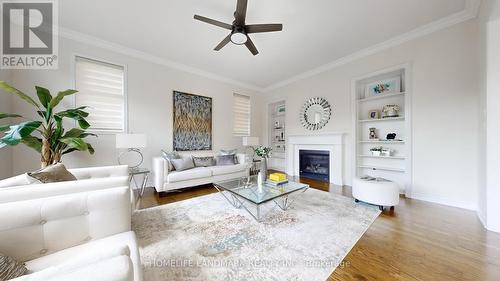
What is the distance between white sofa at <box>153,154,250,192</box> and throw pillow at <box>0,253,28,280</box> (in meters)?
2.44

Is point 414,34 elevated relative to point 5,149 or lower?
elevated

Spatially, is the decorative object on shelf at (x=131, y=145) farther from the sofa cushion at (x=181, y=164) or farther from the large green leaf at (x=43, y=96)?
the large green leaf at (x=43, y=96)

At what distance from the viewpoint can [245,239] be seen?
1.81 metres

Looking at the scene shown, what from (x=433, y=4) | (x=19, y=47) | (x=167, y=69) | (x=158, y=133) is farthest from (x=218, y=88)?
(x=433, y=4)

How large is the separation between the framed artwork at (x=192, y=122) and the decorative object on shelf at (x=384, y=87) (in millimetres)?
3836

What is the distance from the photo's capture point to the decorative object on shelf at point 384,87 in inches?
133

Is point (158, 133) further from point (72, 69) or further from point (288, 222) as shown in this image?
point (288, 222)

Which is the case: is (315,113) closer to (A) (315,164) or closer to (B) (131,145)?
(A) (315,164)

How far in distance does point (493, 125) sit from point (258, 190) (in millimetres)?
2832

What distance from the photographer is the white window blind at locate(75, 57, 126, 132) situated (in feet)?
10.4

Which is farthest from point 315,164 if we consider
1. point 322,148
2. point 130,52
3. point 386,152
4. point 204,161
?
point 130,52

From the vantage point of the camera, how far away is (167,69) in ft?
13.2

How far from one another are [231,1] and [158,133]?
9.78 ft

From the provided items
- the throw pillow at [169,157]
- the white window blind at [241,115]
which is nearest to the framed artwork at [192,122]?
the throw pillow at [169,157]
